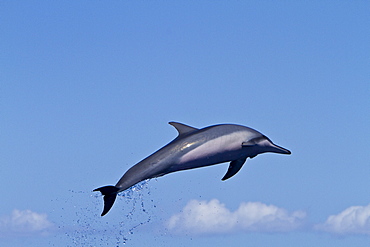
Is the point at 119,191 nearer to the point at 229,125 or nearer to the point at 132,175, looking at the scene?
the point at 132,175

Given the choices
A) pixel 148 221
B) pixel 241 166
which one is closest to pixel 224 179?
pixel 241 166

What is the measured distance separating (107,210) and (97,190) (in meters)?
0.51

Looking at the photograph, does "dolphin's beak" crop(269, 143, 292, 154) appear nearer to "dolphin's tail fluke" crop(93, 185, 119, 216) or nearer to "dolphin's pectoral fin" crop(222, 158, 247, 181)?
"dolphin's pectoral fin" crop(222, 158, 247, 181)

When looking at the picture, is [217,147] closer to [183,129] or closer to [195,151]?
[195,151]

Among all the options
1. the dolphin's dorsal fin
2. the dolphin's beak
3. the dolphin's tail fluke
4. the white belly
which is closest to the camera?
the dolphin's tail fluke

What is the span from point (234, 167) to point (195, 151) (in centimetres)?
203

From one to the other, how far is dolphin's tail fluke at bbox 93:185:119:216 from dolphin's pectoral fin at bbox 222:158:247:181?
3.35 meters

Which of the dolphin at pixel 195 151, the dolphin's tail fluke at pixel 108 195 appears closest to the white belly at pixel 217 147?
the dolphin at pixel 195 151

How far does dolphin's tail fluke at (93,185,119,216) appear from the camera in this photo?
1361cm

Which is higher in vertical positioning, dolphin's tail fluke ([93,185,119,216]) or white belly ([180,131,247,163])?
white belly ([180,131,247,163])

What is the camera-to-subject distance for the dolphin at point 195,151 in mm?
13641

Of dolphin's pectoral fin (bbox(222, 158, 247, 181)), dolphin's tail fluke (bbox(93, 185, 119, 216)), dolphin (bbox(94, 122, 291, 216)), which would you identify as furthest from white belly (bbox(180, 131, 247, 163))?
dolphin's tail fluke (bbox(93, 185, 119, 216))

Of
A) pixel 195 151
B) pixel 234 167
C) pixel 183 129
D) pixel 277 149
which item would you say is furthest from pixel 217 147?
pixel 277 149

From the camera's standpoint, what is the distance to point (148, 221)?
46.2 ft
